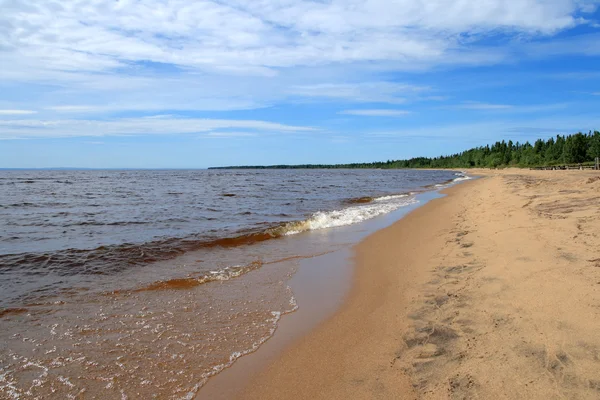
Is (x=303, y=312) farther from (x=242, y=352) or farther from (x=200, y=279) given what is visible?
(x=200, y=279)

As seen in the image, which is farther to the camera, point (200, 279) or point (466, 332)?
point (200, 279)

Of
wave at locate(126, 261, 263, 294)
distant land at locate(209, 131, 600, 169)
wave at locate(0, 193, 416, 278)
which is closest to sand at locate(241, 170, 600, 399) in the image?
wave at locate(126, 261, 263, 294)

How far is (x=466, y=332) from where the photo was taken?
4.39 m

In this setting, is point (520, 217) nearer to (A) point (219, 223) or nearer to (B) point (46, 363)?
(A) point (219, 223)

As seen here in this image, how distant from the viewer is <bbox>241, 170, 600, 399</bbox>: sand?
3428mm

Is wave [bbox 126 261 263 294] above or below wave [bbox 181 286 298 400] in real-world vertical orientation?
below

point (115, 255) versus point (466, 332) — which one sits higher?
point (466, 332)

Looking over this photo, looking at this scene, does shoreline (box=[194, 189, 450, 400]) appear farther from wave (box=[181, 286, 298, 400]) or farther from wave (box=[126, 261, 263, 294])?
wave (box=[126, 261, 263, 294])

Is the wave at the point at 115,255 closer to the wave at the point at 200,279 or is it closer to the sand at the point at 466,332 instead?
the wave at the point at 200,279

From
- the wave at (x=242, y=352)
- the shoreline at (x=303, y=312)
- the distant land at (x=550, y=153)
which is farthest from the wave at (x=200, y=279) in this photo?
the distant land at (x=550, y=153)

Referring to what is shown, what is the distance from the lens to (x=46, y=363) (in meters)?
4.41

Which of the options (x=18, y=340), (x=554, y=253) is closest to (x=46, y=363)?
(x=18, y=340)

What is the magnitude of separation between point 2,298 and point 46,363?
3.26 metres

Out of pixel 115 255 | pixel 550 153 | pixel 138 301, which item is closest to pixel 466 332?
pixel 138 301
